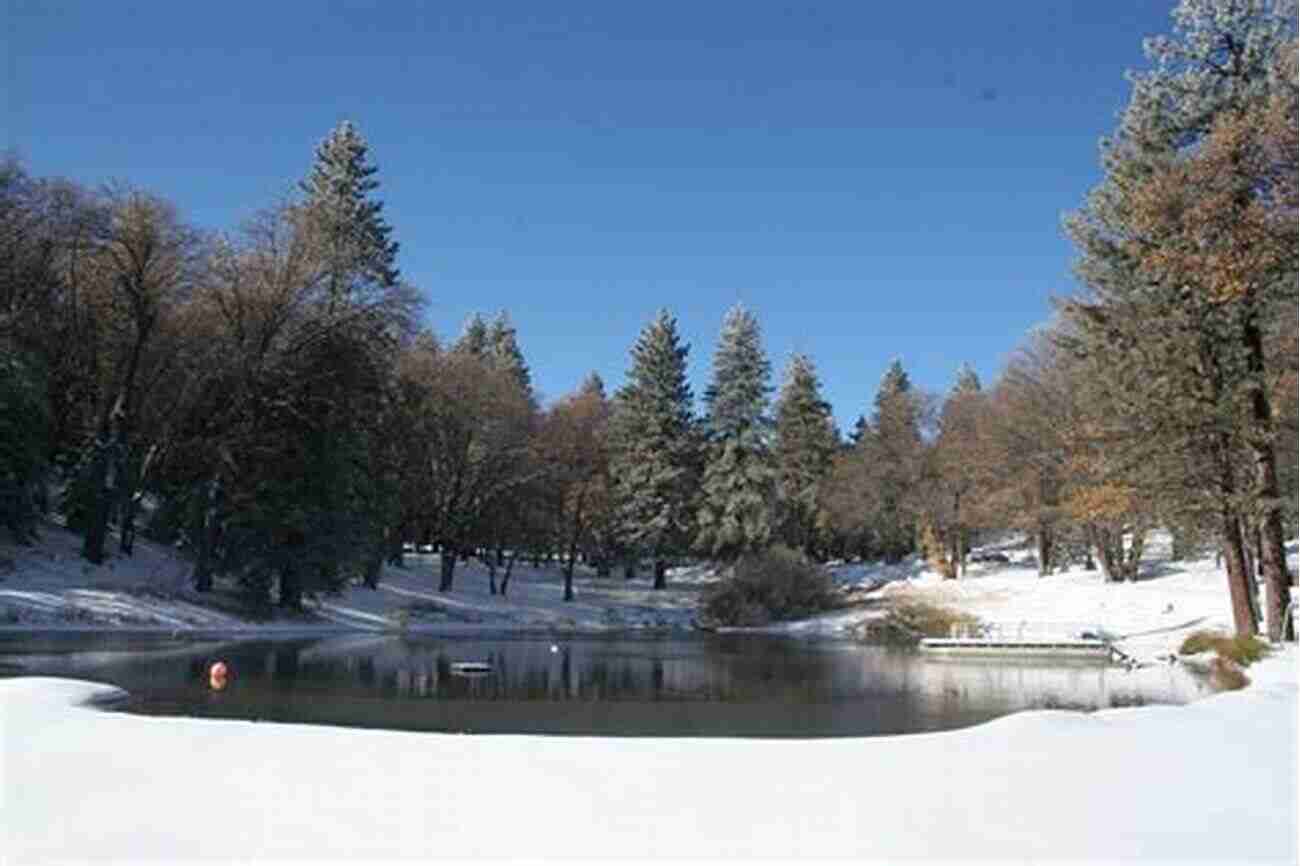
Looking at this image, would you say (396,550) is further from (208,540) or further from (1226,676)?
(1226,676)

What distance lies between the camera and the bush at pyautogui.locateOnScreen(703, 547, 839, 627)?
169 ft

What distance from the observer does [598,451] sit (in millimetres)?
63250

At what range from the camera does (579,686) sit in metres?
21.3

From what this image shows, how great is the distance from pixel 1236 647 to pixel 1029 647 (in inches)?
410

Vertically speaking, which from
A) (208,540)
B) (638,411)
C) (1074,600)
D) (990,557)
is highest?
(638,411)

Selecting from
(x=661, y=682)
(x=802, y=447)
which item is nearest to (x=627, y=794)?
(x=661, y=682)

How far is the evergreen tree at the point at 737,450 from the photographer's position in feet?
198

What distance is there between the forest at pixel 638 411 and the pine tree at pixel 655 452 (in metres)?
0.16

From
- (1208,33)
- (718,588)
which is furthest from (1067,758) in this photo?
(718,588)

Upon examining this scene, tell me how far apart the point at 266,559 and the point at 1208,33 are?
1192 inches

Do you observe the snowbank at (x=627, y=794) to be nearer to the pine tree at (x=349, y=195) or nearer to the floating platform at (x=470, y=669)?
the floating platform at (x=470, y=669)

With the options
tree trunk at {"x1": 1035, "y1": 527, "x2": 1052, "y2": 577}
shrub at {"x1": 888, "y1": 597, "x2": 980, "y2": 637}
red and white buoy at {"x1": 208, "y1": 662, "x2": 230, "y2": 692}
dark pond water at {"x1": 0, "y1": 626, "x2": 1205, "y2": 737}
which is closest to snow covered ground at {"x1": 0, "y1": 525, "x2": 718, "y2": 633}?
dark pond water at {"x1": 0, "y1": 626, "x2": 1205, "y2": 737}

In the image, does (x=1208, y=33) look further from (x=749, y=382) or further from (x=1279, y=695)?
(x=749, y=382)

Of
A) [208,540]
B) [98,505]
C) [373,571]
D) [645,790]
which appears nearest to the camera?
[645,790]
